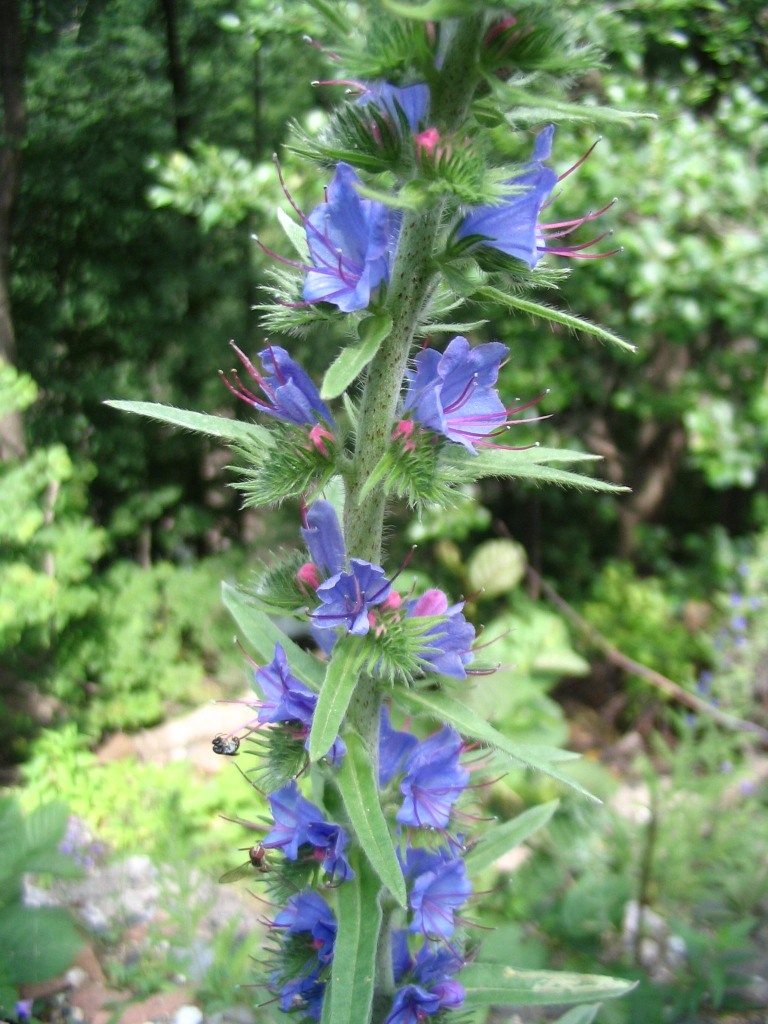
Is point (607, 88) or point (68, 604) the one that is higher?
point (607, 88)

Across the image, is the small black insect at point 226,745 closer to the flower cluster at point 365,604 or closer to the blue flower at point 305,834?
the blue flower at point 305,834

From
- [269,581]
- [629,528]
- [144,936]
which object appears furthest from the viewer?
[629,528]

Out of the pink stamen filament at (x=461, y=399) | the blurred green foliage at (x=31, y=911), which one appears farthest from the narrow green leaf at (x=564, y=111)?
the blurred green foliage at (x=31, y=911)

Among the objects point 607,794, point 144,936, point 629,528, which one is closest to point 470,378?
point 144,936

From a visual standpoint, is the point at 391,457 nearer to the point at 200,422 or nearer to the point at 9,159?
the point at 200,422

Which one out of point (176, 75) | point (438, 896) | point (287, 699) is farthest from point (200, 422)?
point (176, 75)

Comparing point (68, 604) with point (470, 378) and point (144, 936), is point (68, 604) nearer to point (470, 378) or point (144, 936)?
point (144, 936)
